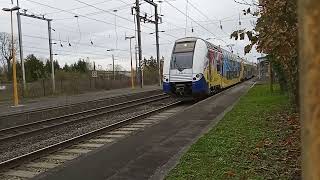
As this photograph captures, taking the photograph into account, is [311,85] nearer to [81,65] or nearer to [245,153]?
[245,153]

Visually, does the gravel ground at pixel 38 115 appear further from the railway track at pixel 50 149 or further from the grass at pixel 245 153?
the grass at pixel 245 153

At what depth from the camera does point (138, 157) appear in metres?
9.89

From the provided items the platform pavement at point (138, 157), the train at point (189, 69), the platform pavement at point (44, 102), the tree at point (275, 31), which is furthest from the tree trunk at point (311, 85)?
the platform pavement at point (44, 102)

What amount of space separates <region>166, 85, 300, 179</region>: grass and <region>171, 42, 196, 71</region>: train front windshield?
1263cm

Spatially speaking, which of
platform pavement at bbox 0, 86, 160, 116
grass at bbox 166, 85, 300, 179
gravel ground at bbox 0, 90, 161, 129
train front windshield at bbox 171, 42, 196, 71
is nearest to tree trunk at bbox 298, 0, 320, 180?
grass at bbox 166, 85, 300, 179

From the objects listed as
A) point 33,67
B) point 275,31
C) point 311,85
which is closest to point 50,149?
point 275,31

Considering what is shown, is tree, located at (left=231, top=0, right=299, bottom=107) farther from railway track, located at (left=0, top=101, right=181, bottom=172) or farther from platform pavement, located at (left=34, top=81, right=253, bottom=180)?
railway track, located at (left=0, top=101, right=181, bottom=172)

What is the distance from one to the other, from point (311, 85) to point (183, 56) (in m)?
24.8

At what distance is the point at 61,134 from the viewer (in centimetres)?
1579

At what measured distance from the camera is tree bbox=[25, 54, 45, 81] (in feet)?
234

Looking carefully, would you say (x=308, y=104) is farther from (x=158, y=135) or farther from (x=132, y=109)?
(x=132, y=109)

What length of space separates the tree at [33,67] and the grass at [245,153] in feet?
198

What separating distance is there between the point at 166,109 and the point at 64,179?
1600cm

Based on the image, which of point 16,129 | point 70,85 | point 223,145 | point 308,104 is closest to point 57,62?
point 70,85
